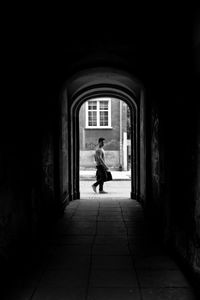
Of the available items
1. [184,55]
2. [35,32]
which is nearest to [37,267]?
[184,55]

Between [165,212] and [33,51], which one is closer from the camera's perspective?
[165,212]

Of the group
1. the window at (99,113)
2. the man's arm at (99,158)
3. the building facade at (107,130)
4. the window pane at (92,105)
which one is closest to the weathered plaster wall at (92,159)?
the building facade at (107,130)

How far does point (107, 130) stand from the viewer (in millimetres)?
22812

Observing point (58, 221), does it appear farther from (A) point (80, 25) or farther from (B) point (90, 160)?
(B) point (90, 160)

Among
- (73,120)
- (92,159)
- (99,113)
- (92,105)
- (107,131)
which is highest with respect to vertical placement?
(92,105)

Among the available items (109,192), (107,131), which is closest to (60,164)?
(109,192)

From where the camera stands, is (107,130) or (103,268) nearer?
(103,268)

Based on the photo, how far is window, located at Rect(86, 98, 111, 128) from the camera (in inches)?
898

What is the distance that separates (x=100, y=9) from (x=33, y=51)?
119 centimetres

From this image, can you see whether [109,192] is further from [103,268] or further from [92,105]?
[92,105]

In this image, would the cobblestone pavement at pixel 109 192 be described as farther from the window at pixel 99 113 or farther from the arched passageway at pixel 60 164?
the window at pixel 99 113

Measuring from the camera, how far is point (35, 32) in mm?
4406

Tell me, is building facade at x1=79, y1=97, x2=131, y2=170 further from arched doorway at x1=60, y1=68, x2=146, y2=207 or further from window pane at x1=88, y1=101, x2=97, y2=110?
arched doorway at x1=60, y1=68, x2=146, y2=207

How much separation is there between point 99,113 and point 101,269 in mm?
19889
